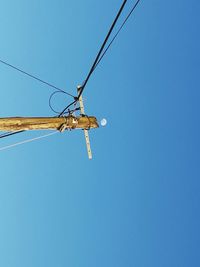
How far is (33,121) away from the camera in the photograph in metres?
5.99

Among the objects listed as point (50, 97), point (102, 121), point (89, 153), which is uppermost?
point (50, 97)

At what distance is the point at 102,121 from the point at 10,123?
200 centimetres

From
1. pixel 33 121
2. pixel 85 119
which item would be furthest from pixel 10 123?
pixel 85 119

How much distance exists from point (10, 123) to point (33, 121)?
0.45m

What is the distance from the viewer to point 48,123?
6234mm

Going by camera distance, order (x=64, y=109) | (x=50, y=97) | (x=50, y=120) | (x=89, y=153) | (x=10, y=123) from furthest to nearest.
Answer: (x=50, y=97)
(x=89, y=153)
(x=64, y=109)
(x=50, y=120)
(x=10, y=123)

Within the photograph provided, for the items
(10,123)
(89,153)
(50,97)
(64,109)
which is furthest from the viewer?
(50,97)

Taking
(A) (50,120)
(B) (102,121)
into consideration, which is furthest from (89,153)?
(A) (50,120)

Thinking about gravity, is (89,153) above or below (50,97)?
below

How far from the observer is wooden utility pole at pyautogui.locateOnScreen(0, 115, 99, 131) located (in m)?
5.73

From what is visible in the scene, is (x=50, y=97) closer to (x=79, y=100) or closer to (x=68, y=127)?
(x=79, y=100)

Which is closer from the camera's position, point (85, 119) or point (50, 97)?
point (85, 119)

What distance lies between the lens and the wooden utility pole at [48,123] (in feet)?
18.8

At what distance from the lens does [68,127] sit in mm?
6562
